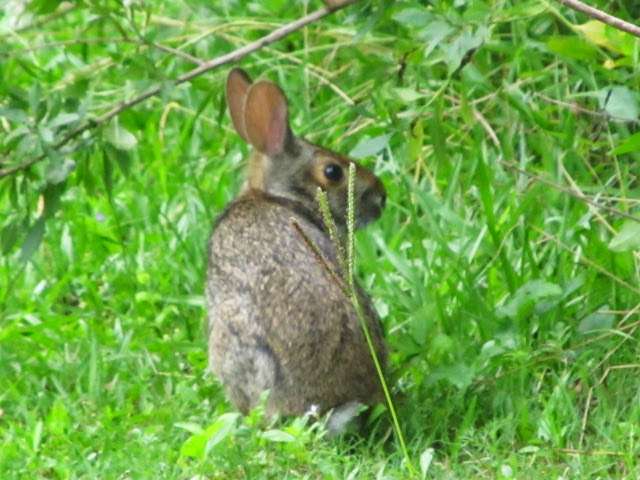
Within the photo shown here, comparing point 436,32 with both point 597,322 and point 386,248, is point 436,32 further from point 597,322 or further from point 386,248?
point 386,248

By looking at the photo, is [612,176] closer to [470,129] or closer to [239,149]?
[470,129]

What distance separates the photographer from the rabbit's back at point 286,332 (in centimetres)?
564

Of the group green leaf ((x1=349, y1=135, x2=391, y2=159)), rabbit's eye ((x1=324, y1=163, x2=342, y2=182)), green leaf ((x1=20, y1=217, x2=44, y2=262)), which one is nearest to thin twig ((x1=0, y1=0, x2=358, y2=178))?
green leaf ((x1=20, y1=217, x2=44, y2=262))

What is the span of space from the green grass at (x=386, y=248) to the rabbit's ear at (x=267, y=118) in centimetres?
22

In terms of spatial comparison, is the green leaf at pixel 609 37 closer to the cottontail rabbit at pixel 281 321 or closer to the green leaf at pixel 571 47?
the green leaf at pixel 571 47

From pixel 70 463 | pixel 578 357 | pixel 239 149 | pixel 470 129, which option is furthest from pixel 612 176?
pixel 70 463

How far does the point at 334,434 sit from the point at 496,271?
117 centimetres

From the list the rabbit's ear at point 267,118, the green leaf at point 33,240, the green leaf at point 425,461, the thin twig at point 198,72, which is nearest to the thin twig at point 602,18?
the thin twig at point 198,72

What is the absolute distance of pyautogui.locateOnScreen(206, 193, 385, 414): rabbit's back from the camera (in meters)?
5.64

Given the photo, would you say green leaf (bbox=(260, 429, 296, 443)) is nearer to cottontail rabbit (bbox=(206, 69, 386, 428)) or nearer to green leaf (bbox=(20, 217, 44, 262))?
cottontail rabbit (bbox=(206, 69, 386, 428))

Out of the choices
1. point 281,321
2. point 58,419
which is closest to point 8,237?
point 58,419

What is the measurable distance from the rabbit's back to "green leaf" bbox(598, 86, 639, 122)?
3.25 feet

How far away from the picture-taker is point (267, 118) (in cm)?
650

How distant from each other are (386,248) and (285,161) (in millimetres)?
577
